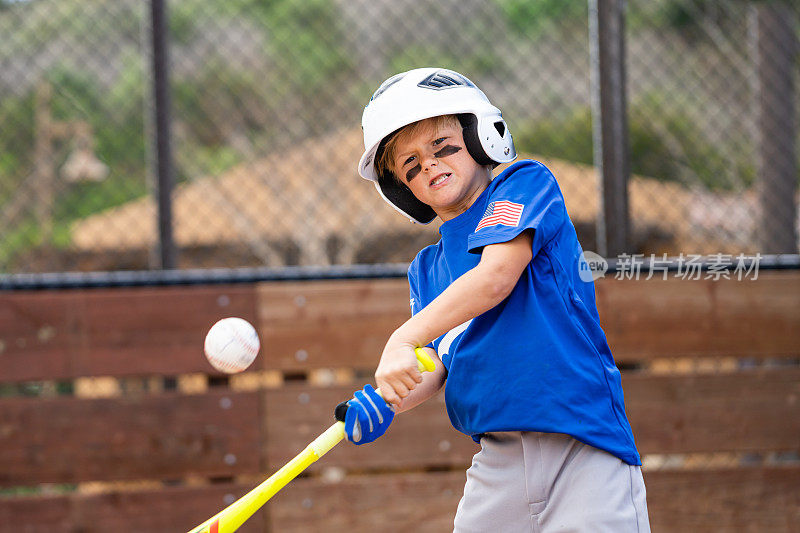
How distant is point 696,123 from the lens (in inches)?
319

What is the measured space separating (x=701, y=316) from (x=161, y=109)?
2576 mm

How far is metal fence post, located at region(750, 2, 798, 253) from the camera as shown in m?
4.00

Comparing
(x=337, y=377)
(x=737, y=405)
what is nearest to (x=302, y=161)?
(x=337, y=377)

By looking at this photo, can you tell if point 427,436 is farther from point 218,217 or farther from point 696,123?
point 696,123

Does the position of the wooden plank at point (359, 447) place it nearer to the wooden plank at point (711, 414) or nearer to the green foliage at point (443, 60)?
the wooden plank at point (711, 414)

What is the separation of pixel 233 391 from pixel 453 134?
193cm

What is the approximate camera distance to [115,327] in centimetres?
360

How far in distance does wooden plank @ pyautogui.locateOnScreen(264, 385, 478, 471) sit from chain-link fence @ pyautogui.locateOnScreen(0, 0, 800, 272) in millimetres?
878

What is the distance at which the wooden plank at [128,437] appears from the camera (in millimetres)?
3533

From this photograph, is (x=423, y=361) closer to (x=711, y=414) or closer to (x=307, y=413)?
(x=307, y=413)

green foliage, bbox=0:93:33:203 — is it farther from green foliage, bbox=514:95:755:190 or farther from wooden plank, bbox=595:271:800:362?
wooden plank, bbox=595:271:800:362

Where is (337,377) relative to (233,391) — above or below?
above

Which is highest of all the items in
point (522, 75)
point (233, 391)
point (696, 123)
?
point (522, 75)

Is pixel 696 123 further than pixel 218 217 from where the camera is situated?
Yes
